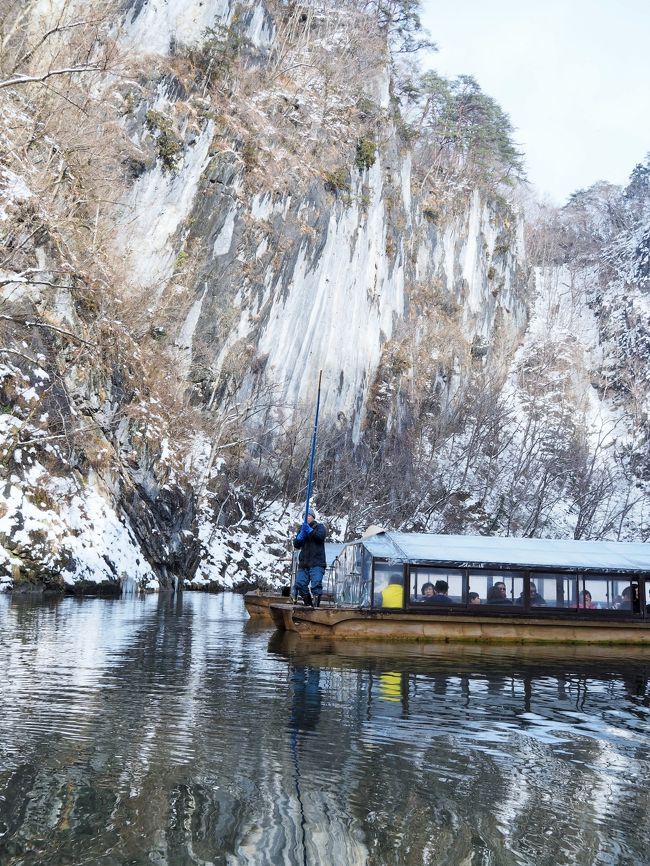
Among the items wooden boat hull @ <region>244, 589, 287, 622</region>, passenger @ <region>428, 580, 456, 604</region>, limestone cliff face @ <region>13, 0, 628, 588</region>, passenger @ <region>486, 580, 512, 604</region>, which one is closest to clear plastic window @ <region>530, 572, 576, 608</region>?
passenger @ <region>486, 580, 512, 604</region>

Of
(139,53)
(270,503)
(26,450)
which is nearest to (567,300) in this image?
(270,503)

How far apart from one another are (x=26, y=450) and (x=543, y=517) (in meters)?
37.5

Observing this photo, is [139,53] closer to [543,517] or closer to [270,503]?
[270,503]

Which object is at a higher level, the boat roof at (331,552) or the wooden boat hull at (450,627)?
the boat roof at (331,552)

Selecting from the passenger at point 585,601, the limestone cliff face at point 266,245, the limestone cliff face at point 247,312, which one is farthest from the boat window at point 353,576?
the limestone cliff face at point 266,245

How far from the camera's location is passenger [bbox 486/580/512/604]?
1752cm

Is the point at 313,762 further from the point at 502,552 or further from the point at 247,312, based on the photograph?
the point at 247,312

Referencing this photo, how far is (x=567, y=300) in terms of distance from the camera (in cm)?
8675

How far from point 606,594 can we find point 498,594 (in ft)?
7.86

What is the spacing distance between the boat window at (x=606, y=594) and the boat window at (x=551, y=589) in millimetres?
159

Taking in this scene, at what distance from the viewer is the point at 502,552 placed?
18.0 m

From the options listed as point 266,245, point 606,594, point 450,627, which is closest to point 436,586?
point 450,627

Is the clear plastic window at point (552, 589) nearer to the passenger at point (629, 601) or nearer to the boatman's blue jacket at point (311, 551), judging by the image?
the passenger at point (629, 601)

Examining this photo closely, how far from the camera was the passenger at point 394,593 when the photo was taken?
55.7ft
